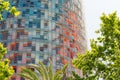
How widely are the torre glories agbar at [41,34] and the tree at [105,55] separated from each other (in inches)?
2048

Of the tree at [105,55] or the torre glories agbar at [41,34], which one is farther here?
the torre glories agbar at [41,34]

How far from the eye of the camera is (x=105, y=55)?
1078 inches

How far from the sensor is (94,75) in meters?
26.8

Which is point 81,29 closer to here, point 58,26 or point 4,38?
point 58,26

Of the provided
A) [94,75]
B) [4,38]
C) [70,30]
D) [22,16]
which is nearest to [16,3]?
[22,16]

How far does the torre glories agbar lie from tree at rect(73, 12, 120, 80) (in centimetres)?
5202

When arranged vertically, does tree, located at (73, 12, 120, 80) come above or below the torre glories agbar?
below

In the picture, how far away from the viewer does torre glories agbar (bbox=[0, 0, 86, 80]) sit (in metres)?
80.4

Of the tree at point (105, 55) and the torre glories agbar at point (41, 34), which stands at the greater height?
the torre glories agbar at point (41, 34)

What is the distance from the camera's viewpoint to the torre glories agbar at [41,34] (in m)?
80.4

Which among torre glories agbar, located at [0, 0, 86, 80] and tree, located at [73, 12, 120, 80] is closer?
tree, located at [73, 12, 120, 80]

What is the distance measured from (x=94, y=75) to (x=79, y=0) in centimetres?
7656

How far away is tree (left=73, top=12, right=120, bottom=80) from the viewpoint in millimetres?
26656

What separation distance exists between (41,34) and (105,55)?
57360 mm
